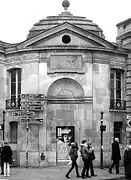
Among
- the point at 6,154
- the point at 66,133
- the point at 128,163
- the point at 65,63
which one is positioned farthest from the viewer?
the point at 66,133

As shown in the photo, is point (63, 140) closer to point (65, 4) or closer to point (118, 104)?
point (118, 104)

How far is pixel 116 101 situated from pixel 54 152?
5813 millimetres

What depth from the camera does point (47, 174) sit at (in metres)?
29.3

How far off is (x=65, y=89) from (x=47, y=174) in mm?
7450

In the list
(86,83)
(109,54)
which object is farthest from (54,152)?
(109,54)

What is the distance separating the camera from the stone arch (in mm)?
34719

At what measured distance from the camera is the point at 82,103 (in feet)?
114

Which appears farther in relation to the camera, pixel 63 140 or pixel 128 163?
pixel 63 140

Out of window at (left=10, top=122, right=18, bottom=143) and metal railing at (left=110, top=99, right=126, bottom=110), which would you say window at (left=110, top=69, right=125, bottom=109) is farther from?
window at (left=10, top=122, right=18, bottom=143)

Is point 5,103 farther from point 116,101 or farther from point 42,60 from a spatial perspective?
point 116,101

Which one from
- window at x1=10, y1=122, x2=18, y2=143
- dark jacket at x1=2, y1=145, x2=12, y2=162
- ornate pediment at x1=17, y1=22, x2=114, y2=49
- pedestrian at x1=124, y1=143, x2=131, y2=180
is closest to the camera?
pedestrian at x1=124, y1=143, x2=131, y2=180

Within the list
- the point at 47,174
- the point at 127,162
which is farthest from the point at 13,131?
the point at 127,162

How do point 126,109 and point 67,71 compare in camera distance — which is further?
point 126,109

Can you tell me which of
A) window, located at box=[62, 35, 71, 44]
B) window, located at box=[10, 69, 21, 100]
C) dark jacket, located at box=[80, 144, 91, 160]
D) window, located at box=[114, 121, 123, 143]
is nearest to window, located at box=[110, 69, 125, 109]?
window, located at box=[114, 121, 123, 143]
